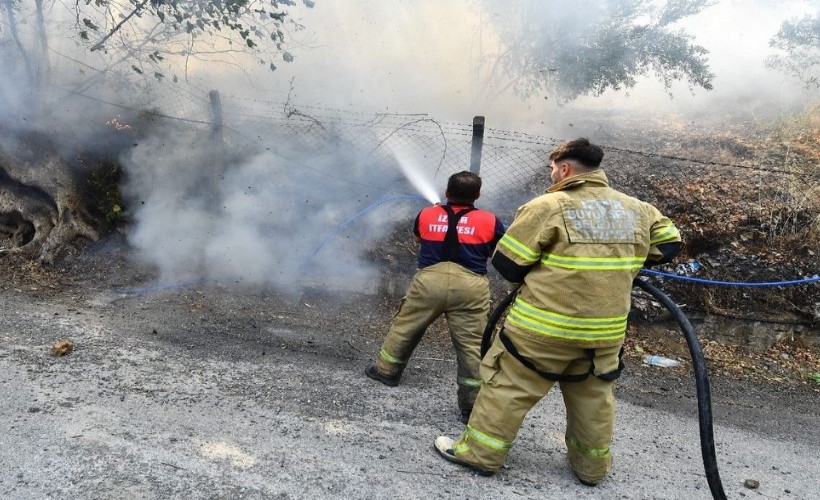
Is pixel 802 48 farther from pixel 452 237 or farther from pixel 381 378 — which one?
pixel 381 378

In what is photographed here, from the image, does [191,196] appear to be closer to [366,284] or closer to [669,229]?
[366,284]

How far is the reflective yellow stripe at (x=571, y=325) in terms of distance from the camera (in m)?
2.40

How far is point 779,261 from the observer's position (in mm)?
5133

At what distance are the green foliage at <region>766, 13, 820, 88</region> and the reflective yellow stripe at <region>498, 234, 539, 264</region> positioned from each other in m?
10.0

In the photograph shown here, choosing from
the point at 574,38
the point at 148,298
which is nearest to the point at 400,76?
the point at 574,38

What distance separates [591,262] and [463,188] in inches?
40.5

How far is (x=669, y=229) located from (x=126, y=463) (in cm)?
276

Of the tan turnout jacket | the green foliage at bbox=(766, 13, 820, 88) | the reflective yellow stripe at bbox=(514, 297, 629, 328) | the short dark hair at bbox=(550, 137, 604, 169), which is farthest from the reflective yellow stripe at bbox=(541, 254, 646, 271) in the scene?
the green foliage at bbox=(766, 13, 820, 88)

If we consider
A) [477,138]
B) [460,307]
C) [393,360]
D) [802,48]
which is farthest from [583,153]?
[802,48]

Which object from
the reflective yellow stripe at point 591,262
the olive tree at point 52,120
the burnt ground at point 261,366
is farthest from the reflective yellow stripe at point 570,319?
the olive tree at point 52,120

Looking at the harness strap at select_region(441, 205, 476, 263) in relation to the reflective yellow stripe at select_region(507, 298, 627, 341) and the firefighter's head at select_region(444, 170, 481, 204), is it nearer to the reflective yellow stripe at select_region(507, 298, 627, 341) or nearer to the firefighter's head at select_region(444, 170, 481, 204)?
the firefighter's head at select_region(444, 170, 481, 204)

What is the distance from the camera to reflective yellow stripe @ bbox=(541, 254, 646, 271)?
2.38m

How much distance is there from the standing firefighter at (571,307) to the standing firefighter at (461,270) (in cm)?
54

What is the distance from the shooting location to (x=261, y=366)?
3621 millimetres
